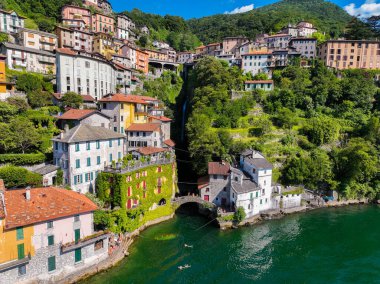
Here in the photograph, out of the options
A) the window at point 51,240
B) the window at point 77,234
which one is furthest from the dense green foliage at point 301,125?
the window at point 51,240

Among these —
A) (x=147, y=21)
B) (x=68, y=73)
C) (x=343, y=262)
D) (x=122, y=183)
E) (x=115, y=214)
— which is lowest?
(x=343, y=262)

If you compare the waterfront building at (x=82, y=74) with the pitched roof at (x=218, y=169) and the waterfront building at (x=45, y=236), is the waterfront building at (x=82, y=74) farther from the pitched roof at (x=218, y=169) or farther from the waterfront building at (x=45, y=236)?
the waterfront building at (x=45, y=236)

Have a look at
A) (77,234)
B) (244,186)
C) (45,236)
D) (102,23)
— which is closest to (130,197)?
(77,234)

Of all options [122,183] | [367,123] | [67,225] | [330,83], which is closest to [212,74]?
[330,83]

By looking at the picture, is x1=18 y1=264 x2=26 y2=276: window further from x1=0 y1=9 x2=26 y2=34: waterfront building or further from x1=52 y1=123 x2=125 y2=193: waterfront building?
x1=0 y1=9 x2=26 y2=34: waterfront building

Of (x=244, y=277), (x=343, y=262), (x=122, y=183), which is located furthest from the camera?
(x=122, y=183)

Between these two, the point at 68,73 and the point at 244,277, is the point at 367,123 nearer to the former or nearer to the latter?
the point at 244,277
